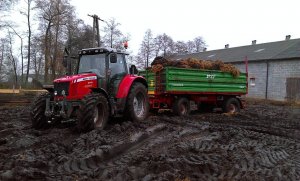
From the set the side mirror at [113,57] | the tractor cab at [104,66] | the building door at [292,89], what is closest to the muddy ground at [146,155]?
the tractor cab at [104,66]

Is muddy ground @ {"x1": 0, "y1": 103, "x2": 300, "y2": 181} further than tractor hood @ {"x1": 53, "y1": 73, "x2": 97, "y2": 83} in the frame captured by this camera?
No

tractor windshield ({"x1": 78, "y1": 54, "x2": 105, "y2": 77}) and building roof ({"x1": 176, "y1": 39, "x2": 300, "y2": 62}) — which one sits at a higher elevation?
building roof ({"x1": 176, "y1": 39, "x2": 300, "y2": 62})

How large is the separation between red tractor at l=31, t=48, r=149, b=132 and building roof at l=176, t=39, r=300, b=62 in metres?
23.3

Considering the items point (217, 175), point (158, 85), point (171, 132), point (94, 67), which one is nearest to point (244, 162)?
point (217, 175)

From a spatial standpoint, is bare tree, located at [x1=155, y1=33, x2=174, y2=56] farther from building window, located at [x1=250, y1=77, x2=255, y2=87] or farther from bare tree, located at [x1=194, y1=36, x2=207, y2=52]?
building window, located at [x1=250, y1=77, x2=255, y2=87]

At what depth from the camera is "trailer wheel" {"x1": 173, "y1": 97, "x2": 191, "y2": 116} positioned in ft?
43.1

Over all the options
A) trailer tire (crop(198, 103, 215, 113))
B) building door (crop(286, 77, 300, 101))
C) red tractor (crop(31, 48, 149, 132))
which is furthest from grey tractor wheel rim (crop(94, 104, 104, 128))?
building door (crop(286, 77, 300, 101))

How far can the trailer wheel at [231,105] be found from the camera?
1523 centimetres

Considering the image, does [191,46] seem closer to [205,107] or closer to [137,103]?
[205,107]

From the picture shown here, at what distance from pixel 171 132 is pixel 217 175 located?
3802 millimetres

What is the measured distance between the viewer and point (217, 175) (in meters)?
5.33

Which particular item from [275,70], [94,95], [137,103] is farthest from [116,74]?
[275,70]

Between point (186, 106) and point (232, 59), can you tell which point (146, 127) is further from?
point (232, 59)

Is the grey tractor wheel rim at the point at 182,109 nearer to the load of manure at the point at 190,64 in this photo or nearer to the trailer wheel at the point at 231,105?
the load of manure at the point at 190,64
